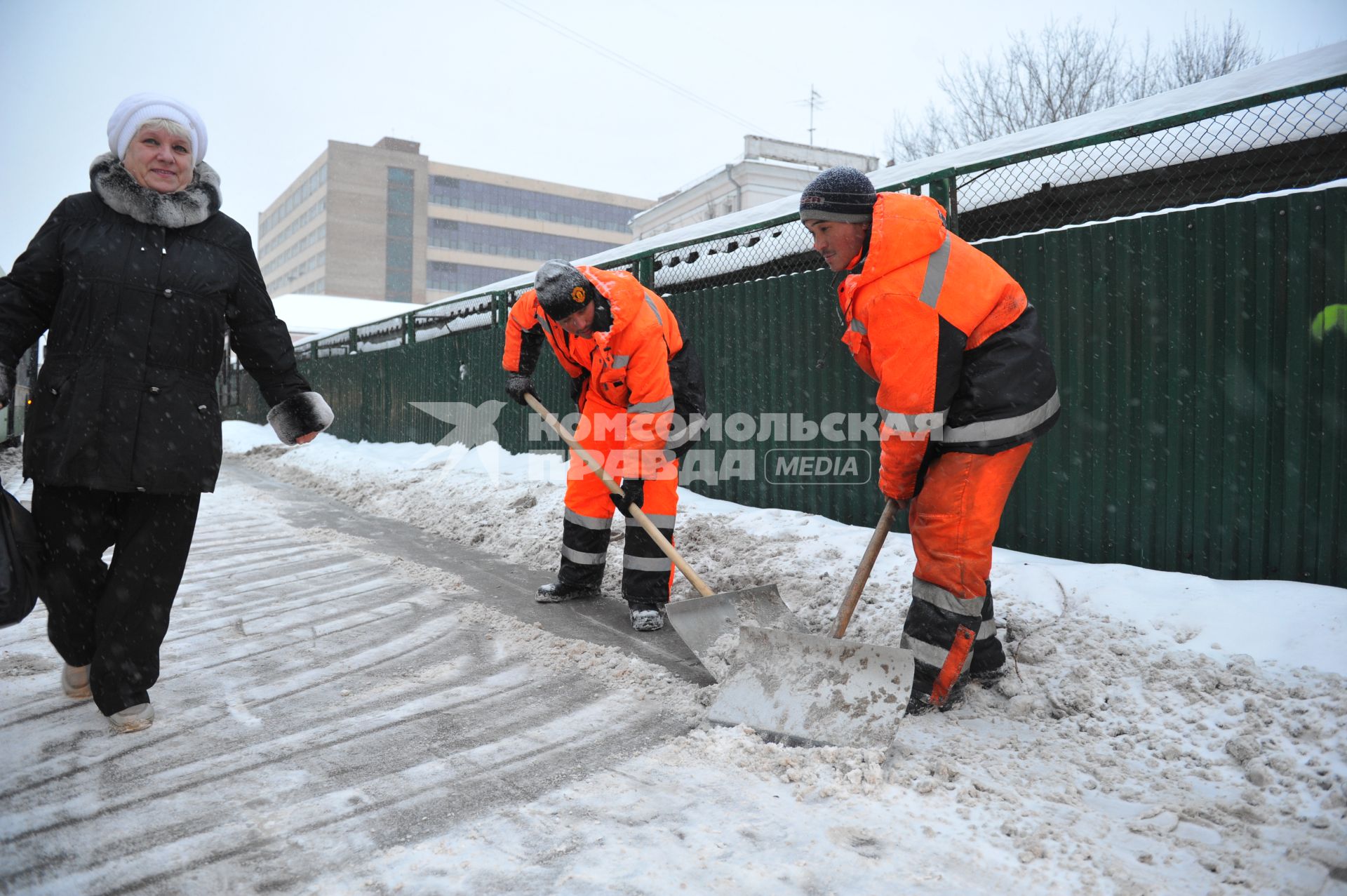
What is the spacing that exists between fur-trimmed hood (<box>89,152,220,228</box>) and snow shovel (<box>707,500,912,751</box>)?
2.28 metres

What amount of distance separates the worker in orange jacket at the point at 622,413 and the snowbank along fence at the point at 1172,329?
94 centimetres

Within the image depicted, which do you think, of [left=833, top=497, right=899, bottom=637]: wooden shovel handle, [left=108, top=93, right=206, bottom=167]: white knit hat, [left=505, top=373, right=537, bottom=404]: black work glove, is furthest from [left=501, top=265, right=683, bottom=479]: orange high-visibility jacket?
[left=108, top=93, right=206, bottom=167]: white knit hat

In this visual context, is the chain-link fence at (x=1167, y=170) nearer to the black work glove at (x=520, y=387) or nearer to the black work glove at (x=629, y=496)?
the black work glove at (x=629, y=496)

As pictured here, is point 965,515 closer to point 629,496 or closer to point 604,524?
point 629,496

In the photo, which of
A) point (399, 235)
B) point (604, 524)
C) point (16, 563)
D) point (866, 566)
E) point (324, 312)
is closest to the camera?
point (16, 563)

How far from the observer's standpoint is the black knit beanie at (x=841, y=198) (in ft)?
9.27

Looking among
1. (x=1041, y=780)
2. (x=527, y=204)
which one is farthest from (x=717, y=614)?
(x=527, y=204)

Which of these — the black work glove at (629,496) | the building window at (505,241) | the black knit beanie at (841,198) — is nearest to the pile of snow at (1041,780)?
the black work glove at (629,496)

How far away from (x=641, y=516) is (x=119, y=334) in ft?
7.39

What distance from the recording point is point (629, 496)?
13.6 ft

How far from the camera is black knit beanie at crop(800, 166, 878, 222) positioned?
9.27 ft

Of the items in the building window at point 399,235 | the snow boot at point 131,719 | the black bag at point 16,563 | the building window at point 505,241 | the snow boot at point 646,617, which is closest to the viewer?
the black bag at point 16,563

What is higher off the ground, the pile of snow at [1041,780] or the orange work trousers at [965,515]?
the orange work trousers at [965,515]

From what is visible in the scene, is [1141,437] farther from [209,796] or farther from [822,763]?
[209,796]
